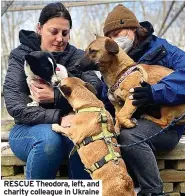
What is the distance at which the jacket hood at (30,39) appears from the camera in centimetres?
303

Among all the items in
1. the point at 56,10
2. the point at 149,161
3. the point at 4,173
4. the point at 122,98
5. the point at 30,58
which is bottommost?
the point at 4,173

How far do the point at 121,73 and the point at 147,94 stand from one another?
0.35 m

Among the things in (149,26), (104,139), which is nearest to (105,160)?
(104,139)

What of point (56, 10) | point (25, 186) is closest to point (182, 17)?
point (56, 10)

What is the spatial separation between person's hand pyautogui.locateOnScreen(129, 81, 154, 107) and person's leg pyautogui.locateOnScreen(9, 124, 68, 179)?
20.2 inches

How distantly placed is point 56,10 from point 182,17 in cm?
443

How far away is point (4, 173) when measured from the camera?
2.94m

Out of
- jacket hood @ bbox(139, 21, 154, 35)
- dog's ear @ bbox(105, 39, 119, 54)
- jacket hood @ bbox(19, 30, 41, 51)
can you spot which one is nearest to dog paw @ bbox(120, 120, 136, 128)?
dog's ear @ bbox(105, 39, 119, 54)

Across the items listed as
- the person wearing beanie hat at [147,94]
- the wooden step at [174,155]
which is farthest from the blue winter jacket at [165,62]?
the wooden step at [174,155]

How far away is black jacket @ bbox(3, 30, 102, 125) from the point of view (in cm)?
271

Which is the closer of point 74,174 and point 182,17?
point 74,174

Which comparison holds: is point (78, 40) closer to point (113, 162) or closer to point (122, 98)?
point (122, 98)

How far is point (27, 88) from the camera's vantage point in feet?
9.80

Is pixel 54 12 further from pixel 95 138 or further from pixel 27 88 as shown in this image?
pixel 95 138
